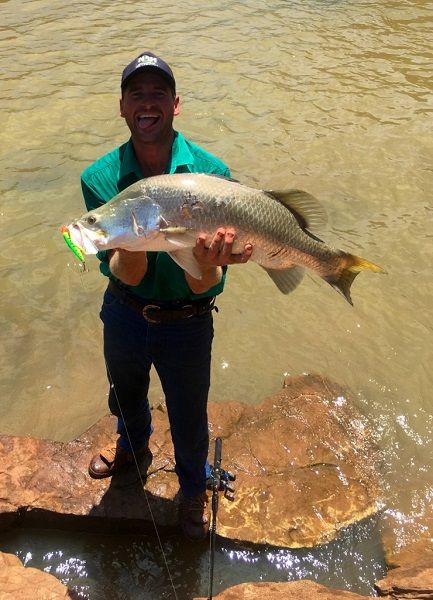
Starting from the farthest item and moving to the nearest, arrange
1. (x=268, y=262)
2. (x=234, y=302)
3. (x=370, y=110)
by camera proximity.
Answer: (x=370, y=110)
(x=234, y=302)
(x=268, y=262)

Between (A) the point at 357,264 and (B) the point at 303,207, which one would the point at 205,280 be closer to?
(B) the point at 303,207

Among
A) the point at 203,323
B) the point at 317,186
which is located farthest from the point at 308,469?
the point at 317,186

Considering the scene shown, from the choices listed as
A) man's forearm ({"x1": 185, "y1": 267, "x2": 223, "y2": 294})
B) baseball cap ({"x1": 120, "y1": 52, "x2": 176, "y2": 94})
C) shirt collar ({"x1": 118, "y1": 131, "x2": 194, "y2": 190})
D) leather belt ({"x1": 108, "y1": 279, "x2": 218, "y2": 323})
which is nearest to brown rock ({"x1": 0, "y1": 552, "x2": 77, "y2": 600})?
leather belt ({"x1": 108, "y1": 279, "x2": 218, "y2": 323})

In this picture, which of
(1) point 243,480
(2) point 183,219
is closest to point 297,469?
(1) point 243,480

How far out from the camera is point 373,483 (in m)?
4.03

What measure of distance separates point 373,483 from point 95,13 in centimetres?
1410

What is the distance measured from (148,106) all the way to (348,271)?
1352 millimetres

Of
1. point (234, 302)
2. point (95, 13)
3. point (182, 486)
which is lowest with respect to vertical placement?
point (234, 302)

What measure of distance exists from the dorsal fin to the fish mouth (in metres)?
0.92

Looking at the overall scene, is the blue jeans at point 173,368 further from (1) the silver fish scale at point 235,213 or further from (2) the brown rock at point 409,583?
(2) the brown rock at point 409,583

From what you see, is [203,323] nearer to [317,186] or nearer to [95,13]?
[317,186]

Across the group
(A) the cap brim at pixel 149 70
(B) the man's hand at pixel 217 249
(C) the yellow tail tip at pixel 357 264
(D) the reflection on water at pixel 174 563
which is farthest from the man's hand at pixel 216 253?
(D) the reflection on water at pixel 174 563

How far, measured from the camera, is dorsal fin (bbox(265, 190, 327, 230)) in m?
2.77

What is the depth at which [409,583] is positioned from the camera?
305 cm
